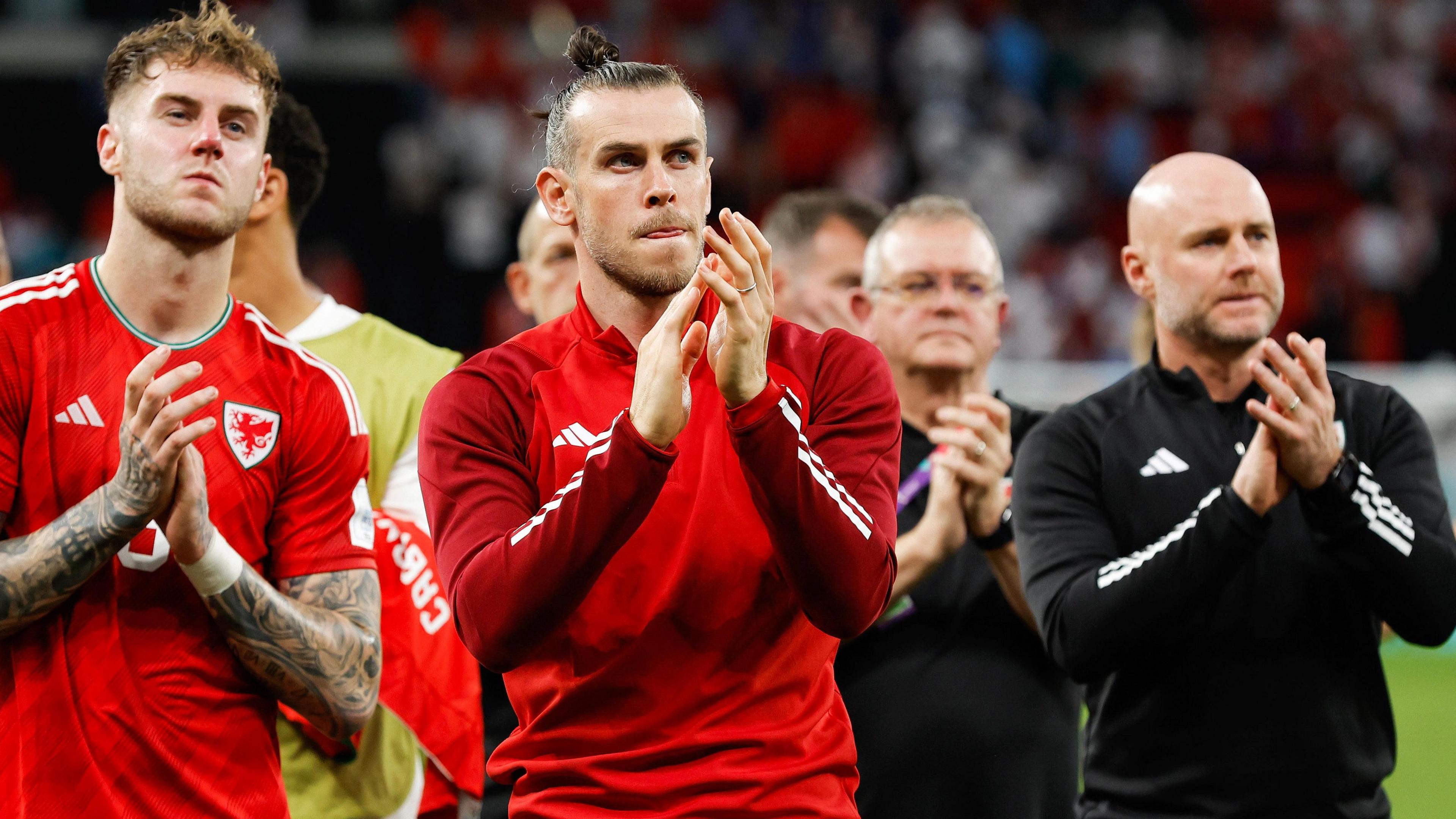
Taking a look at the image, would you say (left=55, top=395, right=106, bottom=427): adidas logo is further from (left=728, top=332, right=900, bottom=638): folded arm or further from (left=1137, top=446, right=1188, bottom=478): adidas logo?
(left=1137, top=446, right=1188, bottom=478): adidas logo

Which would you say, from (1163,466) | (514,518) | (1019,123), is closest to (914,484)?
(1163,466)

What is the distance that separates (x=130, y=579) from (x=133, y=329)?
1.69 ft

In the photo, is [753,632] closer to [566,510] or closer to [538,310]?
[566,510]

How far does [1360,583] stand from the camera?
3371mm

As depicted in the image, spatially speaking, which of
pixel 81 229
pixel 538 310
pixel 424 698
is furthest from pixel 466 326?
pixel 424 698

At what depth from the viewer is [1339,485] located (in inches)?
127

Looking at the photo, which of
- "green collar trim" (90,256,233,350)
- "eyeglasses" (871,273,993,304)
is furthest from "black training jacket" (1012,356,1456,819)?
"green collar trim" (90,256,233,350)

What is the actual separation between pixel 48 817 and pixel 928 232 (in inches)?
108

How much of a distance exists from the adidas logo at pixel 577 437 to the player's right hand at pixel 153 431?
24.0 inches

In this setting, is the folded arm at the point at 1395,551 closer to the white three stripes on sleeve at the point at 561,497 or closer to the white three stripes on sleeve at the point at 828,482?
the white three stripes on sleeve at the point at 828,482

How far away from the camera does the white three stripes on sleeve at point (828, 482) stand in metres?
2.50

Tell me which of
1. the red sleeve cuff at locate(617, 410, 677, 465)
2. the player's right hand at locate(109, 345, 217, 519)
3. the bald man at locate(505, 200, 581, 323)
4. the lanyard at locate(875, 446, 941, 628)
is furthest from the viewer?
the bald man at locate(505, 200, 581, 323)

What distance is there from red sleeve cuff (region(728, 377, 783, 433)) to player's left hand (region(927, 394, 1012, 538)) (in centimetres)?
132

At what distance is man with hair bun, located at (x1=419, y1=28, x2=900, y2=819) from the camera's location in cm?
248
